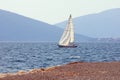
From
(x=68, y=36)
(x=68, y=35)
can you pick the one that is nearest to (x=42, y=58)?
(x=68, y=35)

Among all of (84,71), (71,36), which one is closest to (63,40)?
(71,36)

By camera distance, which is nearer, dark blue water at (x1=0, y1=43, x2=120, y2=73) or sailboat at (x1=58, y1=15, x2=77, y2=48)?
dark blue water at (x1=0, y1=43, x2=120, y2=73)

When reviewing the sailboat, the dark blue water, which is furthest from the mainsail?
the dark blue water

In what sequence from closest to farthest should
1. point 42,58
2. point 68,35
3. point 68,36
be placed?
point 42,58 < point 68,35 < point 68,36

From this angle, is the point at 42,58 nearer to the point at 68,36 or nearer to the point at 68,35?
the point at 68,35

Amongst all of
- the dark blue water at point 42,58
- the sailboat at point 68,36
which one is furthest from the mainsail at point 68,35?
the dark blue water at point 42,58

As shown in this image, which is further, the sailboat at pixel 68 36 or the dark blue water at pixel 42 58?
the sailboat at pixel 68 36

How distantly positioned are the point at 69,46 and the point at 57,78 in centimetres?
12174

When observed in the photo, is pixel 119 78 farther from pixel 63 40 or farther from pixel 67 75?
pixel 63 40

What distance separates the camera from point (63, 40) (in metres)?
146

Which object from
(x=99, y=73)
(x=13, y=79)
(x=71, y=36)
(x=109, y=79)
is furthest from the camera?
(x=71, y=36)

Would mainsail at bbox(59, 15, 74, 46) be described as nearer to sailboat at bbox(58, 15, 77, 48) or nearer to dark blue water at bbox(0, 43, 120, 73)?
sailboat at bbox(58, 15, 77, 48)

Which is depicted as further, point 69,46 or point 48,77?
point 69,46

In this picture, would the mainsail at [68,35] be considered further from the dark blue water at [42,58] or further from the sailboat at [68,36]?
the dark blue water at [42,58]
